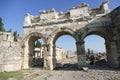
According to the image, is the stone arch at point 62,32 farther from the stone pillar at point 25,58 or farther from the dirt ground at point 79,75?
the dirt ground at point 79,75

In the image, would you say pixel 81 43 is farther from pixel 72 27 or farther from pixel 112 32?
pixel 112 32

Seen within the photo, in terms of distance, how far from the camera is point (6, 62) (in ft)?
37.8

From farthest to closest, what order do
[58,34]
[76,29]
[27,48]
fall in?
1. [27,48]
2. [58,34]
3. [76,29]

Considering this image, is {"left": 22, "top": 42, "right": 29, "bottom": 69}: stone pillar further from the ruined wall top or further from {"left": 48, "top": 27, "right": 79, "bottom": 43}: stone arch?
{"left": 48, "top": 27, "right": 79, "bottom": 43}: stone arch

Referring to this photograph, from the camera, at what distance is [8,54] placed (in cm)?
1177

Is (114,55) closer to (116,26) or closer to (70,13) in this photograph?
(116,26)

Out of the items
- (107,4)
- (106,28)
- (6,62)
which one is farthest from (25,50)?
(107,4)

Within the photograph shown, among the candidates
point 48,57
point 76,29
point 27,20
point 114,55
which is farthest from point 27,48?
point 114,55

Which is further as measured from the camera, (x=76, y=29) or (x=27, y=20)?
(x=27, y=20)

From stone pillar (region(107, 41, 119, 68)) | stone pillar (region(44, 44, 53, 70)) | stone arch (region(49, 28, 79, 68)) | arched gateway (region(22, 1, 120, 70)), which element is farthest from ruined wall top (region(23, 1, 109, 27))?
stone pillar (region(107, 41, 119, 68))

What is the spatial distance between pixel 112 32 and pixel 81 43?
9.92ft

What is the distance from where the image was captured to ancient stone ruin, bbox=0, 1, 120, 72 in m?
11.5

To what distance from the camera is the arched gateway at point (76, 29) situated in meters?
11.6

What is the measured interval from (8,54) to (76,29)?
6.96 meters
